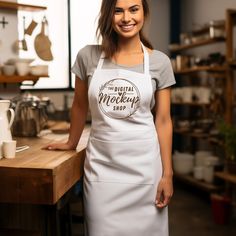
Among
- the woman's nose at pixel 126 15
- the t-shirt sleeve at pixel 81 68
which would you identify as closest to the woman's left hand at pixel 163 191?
the t-shirt sleeve at pixel 81 68

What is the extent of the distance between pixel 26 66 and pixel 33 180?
1.87 metres

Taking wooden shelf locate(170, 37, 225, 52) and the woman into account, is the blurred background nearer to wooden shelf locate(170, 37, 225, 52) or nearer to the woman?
wooden shelf locate(170, 37, 225, 52)

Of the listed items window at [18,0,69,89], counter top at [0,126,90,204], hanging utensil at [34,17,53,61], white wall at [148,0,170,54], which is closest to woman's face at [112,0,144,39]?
counter top at [0,126,90,204]

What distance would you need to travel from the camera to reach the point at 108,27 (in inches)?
63.2

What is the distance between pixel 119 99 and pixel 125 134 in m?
0.15

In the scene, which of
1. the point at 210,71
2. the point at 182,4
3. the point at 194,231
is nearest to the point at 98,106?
the point at 194,231

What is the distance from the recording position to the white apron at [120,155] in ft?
5.12

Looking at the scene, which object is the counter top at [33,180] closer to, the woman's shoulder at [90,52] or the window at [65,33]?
the woman's shoulder at [90,52]

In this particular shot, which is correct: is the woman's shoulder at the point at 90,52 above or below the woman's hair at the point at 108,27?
below

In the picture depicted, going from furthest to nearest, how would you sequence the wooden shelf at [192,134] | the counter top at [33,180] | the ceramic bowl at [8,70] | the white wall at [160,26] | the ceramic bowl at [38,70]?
1. the white wall at [160,26]
2. the wooden shelf at [192,134]
3. the ceramic bowl at [38,70]
4. the ceramic bowl at [8,70]
5. the counter top at [33,180]

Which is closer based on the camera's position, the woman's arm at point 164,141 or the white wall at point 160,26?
the woman's arm at point 164,141

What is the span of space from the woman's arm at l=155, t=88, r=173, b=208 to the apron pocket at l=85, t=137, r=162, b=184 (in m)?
0.07

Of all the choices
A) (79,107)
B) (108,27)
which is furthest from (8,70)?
(108,27)

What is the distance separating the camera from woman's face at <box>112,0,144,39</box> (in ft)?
5.11
